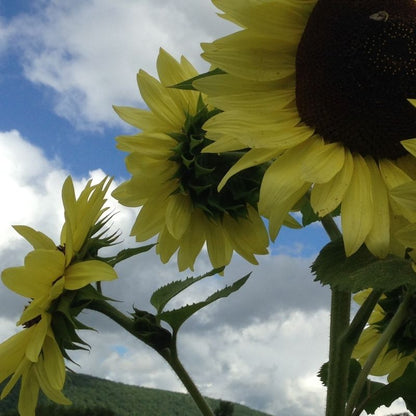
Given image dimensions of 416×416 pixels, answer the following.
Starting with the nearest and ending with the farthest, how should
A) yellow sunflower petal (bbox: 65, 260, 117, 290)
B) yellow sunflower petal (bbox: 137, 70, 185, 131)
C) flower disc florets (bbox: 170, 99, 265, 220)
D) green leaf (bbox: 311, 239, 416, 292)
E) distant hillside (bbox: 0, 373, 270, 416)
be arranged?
green leaf (bbox: 311, 239, 416, 292) < yellow sunflower petal (bbox: 65, 260, 117, 290) < flower disc florets (bbox: 170, 99, 265, 220) < yellow sunflower petal (bbox: 137, 70, 185, 131) < distant hillside (bbox: 0, 373, 270, 416)

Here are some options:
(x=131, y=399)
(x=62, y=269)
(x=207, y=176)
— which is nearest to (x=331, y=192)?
(x=207, y=176)

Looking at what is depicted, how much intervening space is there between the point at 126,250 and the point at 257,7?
62 centimetres

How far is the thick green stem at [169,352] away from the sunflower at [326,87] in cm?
51

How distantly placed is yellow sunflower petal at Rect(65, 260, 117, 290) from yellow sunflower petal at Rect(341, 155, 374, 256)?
1.75 ft

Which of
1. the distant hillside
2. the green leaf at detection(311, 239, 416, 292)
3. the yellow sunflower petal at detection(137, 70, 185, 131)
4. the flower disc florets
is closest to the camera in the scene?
the green leaf at detection(311, 239, 416, 292)

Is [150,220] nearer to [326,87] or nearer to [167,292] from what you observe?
[167,292]

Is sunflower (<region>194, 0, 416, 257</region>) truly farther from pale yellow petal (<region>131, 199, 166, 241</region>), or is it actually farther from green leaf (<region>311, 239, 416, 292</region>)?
pale yellow petal (<region>131, 199, 166, 241</region>)

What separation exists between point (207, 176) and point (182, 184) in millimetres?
69

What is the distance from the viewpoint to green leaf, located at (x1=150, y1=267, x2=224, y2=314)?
160 centimetres

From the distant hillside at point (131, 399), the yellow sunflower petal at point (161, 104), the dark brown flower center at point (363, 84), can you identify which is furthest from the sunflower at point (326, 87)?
the distant hillside at point (131, 399)

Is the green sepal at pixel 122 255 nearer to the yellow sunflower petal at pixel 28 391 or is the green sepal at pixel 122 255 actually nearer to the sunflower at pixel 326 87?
the yellow sunflower petal at pixel 28 391

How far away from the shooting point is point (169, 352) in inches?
62.1

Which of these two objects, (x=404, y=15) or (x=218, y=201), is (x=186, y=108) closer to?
(x=218, y=201)

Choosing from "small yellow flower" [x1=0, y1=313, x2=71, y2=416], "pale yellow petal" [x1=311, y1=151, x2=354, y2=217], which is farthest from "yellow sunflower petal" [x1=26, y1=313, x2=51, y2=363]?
"pale yellow petal" [x1=311, y1=151, x2=354, y2=217]
